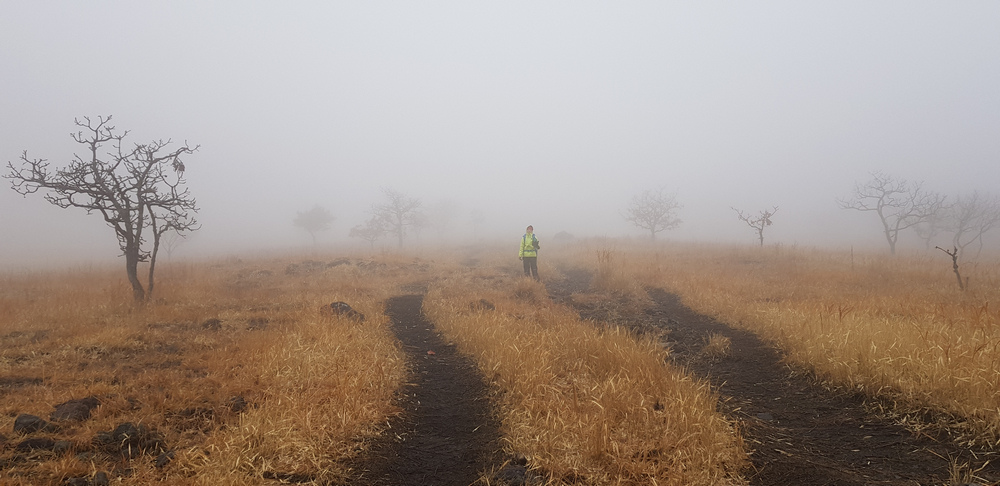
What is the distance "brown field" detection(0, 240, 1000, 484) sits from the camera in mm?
3738

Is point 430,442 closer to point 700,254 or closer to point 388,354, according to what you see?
point 388,354

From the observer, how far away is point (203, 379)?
560 cm

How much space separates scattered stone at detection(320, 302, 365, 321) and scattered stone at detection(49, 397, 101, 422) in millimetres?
5052

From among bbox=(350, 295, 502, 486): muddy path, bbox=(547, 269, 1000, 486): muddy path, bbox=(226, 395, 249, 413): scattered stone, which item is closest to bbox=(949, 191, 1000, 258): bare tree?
bbox=(547, 269, 1000, 486): muddy path

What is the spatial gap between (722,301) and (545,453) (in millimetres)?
9588

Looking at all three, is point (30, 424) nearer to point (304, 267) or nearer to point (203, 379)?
point (203, 379)

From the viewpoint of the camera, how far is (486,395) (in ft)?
19.0

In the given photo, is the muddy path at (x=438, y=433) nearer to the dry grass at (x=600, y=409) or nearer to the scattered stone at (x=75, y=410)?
the dry grass at (x=600, y=409)

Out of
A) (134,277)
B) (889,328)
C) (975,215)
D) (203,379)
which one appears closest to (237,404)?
(203,379)

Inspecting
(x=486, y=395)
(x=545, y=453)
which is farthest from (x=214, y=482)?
(x=486, y=395)

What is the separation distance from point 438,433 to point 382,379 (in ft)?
5.60

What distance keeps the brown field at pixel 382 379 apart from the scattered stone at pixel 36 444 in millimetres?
37

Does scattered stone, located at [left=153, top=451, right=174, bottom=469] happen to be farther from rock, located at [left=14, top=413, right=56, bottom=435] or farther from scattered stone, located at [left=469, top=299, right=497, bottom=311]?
scattered stone, located at [left=469, top=299, right=497, bottom=311]

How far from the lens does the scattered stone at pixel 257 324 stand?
29.3 feet
